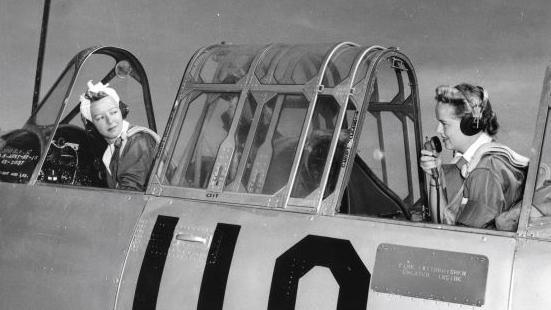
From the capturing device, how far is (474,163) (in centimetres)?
371

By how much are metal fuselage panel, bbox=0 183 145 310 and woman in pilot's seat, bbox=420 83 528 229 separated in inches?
70.6

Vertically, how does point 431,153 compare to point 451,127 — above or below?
below

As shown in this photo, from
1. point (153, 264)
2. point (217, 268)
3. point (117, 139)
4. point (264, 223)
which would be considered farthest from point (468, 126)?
point (117, 139)

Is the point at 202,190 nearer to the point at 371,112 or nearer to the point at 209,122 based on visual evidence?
the point at 209,122

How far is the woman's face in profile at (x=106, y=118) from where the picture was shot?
→ 5.32m

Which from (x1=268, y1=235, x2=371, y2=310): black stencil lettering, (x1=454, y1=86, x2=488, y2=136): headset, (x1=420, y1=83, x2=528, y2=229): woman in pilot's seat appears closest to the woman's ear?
(x1=268, y1=235, x2=371, y2=310): black stencil lettering

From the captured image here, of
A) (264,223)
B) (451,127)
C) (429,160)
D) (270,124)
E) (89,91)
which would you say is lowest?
(264,223)

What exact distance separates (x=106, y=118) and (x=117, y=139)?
21 cm

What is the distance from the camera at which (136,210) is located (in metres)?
4.11

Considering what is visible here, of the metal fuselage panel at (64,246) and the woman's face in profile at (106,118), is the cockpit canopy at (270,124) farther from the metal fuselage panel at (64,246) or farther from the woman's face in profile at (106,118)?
the woman's face in profile at (106,118)

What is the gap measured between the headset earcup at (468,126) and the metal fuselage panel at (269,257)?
81 cm

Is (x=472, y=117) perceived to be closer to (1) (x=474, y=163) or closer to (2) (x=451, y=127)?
(2) (x=451, y=127)

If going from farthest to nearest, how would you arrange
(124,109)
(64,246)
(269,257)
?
1. (124,109)
2. (64,246)
3. (269,257)

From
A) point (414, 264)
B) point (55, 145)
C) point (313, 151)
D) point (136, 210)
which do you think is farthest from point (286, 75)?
point (55, 145)
